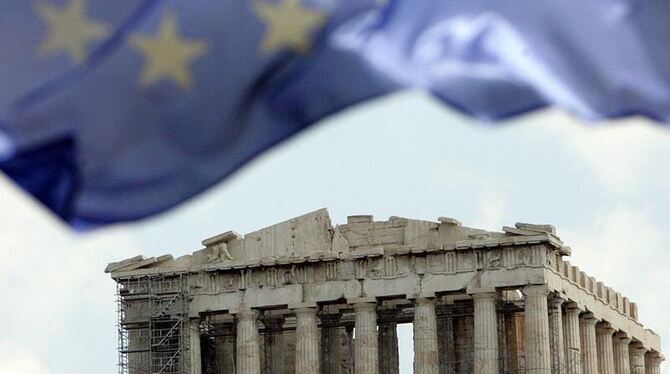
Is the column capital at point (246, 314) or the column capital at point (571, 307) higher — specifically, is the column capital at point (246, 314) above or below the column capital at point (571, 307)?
above

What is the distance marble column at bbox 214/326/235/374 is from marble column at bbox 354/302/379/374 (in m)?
5.71

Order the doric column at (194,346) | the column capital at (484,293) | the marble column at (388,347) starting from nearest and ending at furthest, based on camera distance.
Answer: the column capital at (484,293)
the doric column at (194,346)
the marble column at (388,347)

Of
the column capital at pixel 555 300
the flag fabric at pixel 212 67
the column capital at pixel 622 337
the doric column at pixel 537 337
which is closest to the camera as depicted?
the flag fabric at pixel 212 67

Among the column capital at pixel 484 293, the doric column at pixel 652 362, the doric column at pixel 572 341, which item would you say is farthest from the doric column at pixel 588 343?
the doric column at pixel 652 362

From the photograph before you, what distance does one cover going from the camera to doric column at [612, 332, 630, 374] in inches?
3017

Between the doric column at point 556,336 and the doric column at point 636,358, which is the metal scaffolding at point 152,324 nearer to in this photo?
the doric column at point 556,336

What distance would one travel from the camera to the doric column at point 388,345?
7225cm

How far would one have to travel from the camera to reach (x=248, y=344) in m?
71.4

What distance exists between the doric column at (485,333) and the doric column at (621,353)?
9.61 meters

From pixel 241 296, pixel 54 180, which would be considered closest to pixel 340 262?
pixel 241 296

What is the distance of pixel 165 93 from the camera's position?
16.9 metres

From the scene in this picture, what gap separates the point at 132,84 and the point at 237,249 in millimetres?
56243

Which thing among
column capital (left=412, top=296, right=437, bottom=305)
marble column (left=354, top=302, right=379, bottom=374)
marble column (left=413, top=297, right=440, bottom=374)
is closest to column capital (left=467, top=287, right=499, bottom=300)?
column capital (left=412, top=296, right=437, bottom=305)

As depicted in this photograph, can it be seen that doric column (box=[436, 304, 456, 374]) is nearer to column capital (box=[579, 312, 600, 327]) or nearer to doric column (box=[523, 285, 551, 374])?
doric column (box=[523, 285, 551, 374])
